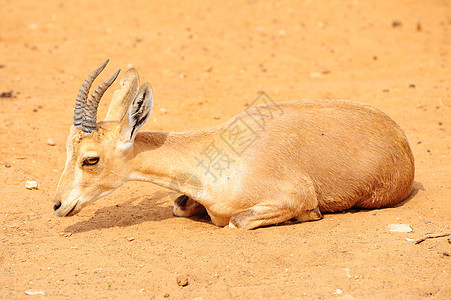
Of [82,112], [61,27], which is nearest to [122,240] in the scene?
[82,112]

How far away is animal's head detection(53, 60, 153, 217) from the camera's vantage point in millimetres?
6207

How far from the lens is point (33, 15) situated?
58.3 ft

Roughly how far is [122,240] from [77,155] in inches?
44.2

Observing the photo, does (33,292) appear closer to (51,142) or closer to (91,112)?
(91,112)

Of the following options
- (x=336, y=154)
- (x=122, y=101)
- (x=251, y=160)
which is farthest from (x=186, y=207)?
(x=336, y=154)

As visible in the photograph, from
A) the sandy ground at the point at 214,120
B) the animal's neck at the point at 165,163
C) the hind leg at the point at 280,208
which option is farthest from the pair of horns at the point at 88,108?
the hind leg at the point at 280,208

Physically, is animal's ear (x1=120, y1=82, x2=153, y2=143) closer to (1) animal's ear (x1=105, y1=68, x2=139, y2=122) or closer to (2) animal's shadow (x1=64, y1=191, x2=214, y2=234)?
(1) animal's ear (x1=105, y1=68, x2=139, y2=122)

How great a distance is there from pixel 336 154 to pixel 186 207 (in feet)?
6.80

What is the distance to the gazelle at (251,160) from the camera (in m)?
6.30

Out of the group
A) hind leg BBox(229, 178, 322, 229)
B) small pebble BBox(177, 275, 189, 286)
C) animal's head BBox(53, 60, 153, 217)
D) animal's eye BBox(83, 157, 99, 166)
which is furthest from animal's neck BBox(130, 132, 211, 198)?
small pebble BBox(177, 275, 189, 286)

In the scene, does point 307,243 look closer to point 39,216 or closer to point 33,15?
point 39,216

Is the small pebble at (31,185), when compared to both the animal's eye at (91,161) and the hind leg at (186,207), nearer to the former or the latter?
the animal's eye at (91,161)

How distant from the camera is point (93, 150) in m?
6.23

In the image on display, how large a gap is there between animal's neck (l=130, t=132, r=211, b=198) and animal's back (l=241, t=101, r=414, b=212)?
0.68m
